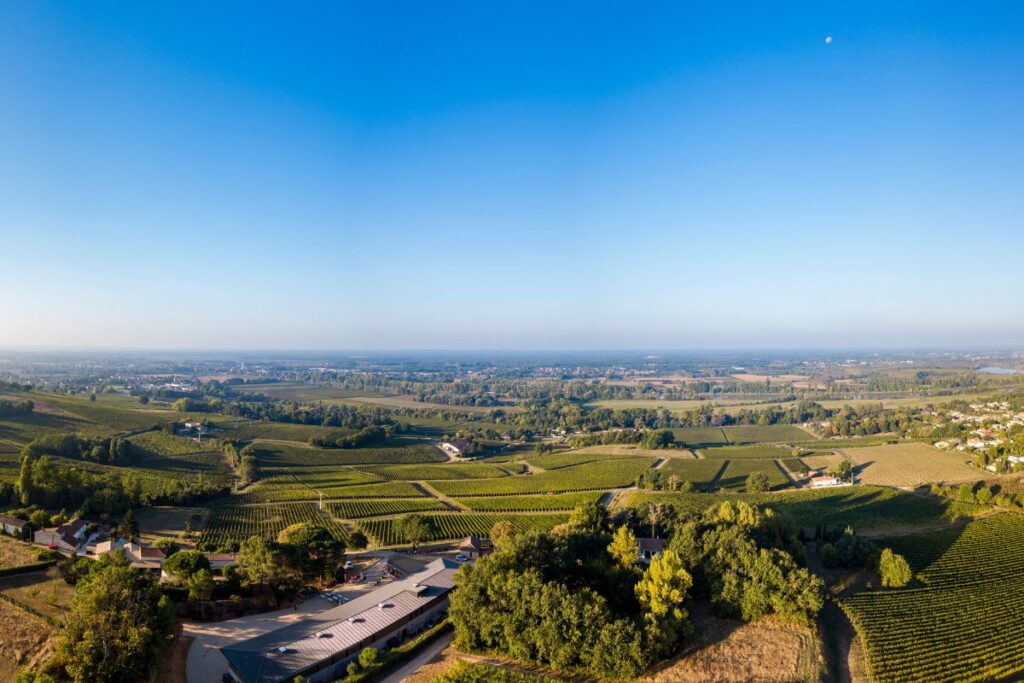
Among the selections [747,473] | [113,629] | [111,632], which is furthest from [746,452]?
[111,632]

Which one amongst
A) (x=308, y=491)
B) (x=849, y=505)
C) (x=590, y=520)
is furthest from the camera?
(x=308, y=491)

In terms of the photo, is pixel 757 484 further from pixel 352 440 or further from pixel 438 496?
pixel 352 440

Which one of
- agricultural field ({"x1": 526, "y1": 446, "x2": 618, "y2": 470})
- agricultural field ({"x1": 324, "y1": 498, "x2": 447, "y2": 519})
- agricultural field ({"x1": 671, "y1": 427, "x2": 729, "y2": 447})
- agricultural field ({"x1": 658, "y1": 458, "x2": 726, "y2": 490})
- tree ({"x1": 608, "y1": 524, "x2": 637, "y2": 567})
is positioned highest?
tree ({"x1": 608, "y1": 524, "x2": 637, "y2": 567})

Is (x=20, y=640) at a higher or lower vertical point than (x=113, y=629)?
lower

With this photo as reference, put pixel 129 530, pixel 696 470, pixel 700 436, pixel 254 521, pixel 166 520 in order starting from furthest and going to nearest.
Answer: pixel 700 436, pixel 696 470, pixel 254 521, pixel 166 520, pixel 129 530

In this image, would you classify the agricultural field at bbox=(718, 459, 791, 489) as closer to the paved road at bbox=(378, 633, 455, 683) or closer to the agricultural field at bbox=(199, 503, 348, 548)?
the agricultural field at bbox=(199, 503, 348, 548)

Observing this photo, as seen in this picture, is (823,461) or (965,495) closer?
(965,495)

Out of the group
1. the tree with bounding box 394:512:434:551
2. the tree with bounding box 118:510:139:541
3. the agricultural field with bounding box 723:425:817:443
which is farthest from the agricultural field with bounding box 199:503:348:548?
the agricultural field with bounding box 723:425:817:443
